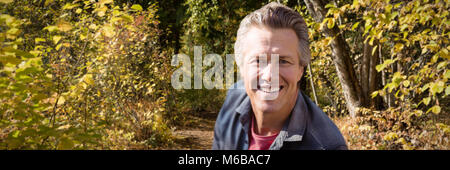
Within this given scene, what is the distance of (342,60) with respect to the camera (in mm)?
3570

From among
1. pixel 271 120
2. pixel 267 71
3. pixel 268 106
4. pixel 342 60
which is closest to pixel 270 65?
pixel 267 71

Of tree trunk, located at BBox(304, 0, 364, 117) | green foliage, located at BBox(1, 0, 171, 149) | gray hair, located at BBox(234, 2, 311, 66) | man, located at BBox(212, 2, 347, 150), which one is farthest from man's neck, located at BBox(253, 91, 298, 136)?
tree trunk, located at BBox(304, 0, 364, 117)

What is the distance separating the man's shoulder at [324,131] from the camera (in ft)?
3.86

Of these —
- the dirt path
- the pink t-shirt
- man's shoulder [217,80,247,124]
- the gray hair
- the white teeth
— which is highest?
the gray hair

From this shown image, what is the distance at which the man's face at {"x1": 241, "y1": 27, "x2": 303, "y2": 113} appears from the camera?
3.57 feet

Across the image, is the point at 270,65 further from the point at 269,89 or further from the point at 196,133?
the point at 196,133

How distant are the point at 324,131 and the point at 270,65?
385 mm

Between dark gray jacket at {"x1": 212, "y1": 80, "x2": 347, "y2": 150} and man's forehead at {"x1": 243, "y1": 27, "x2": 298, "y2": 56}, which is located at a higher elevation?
man's forehead at {"x1": 243, "y1": 27, "x2": 298, "y2": 56}

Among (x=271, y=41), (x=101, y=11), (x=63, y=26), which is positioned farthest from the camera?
(x=101, y=11)

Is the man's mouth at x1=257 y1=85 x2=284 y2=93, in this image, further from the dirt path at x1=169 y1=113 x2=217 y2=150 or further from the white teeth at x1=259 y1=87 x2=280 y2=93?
the dirt path at x1=169 y1=113 x2=217 y2=150

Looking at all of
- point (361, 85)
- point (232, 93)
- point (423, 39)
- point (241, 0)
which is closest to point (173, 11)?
point (241, 0)

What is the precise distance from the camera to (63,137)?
1517mm

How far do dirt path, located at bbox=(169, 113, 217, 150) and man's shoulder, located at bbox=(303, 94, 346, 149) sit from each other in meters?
4.66
